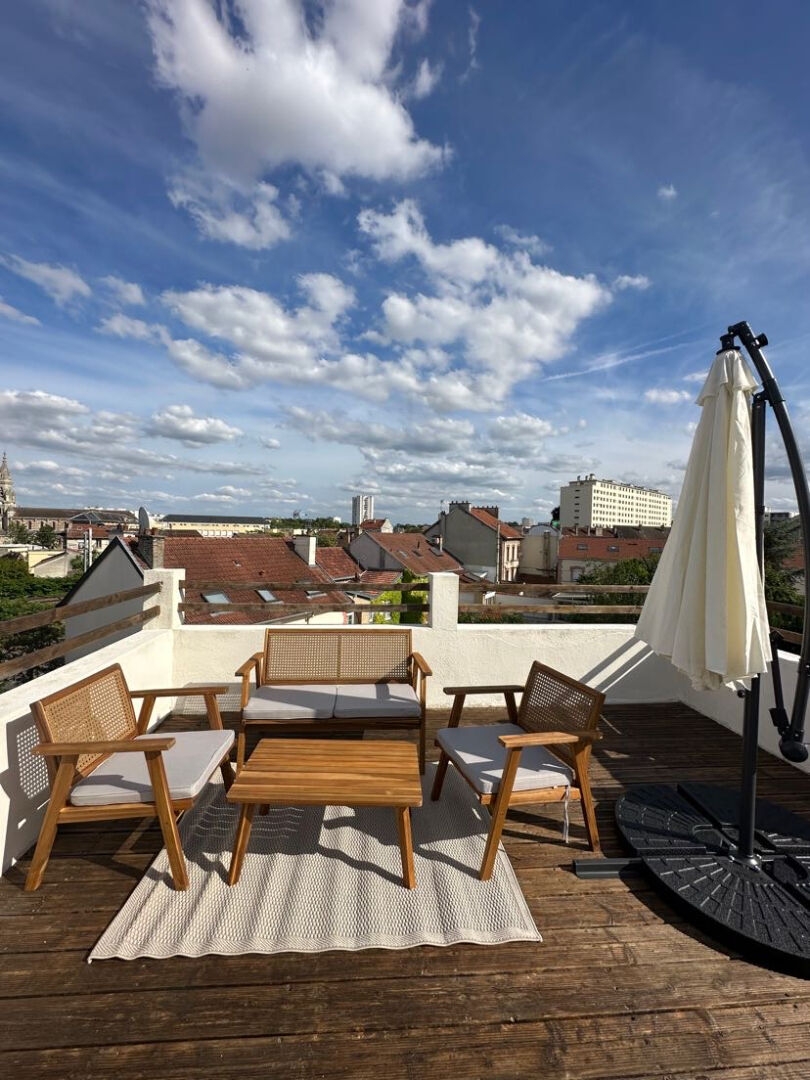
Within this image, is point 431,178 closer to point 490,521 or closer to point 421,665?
point 421,665

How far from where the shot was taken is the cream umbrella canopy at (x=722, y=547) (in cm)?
202

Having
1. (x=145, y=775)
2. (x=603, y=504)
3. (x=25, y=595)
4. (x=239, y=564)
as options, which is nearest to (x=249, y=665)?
(x=145, y=775)

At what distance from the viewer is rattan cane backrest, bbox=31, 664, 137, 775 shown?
7.13 feet

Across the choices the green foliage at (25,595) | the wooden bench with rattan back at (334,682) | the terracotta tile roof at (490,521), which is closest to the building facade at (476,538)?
the terracotta tile roof at (490,521)

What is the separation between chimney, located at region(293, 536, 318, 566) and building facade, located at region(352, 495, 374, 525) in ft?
225

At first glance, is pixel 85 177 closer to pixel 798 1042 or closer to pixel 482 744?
pixel 482 744

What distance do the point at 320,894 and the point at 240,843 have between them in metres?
0.42

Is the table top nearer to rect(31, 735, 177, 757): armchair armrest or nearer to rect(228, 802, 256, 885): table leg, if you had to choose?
rect(228, 802, 256, 885): table leg

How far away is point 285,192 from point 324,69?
11.0 feet

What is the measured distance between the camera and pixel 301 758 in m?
2.39

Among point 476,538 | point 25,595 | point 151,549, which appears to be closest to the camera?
point 151,549

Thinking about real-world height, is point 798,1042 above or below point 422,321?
below

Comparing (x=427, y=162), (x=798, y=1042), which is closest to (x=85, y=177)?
(x=427, y=162)

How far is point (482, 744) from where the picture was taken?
2.66m
